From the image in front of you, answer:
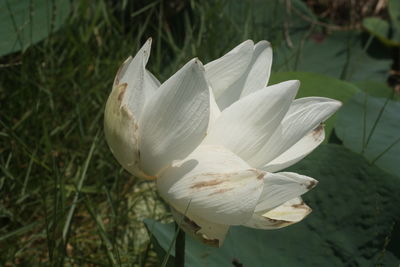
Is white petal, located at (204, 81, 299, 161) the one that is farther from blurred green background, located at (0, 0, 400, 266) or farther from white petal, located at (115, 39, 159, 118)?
blurred green background, located at (0, 0, 400, 266)

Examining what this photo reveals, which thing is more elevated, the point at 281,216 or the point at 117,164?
the point at 281,216

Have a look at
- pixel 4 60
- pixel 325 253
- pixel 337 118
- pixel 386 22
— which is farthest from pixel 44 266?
pixel 386 22

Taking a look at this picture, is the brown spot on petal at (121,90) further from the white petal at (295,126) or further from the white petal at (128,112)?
the white petal at (295,126)

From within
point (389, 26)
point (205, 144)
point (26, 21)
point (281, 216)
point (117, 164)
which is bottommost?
point (389, 26)

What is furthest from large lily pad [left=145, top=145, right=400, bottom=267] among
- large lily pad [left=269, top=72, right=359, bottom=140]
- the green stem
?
large lily pad [left=269, top=72, right=359, bottom=140]

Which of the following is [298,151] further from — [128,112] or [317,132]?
[128,112]

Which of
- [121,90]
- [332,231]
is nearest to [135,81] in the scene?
[121,90]
